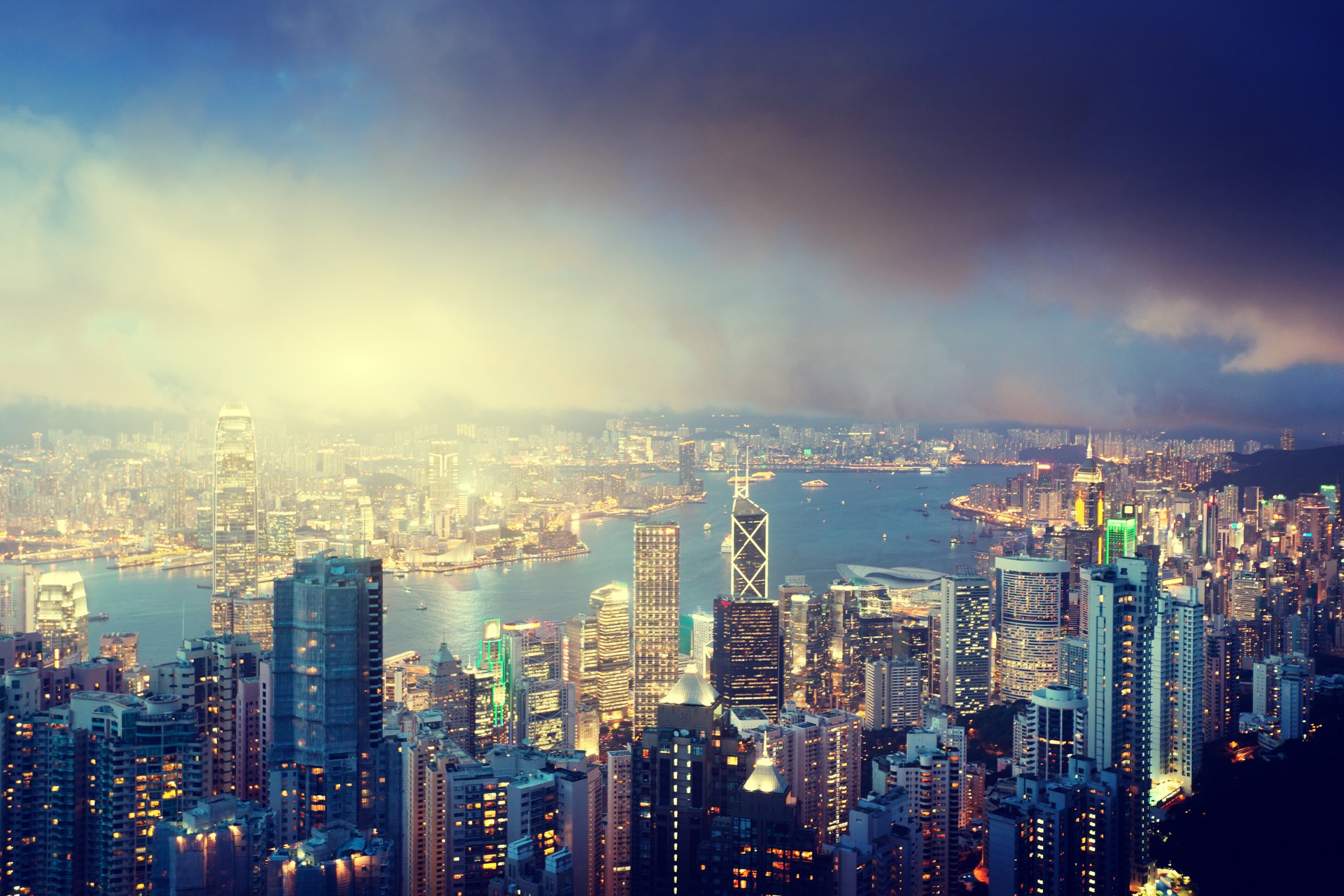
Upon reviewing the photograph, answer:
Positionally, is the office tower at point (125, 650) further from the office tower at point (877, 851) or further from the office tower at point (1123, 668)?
the office tower at point (1123, 668)

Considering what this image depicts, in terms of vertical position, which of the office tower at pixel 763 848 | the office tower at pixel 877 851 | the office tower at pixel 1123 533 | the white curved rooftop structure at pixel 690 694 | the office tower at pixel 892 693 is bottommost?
the office tower at pixel 892 693

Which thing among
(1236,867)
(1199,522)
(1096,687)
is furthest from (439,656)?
(1199,522)

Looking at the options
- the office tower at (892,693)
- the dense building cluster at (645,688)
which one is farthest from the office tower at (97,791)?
the office tower at (892,693)

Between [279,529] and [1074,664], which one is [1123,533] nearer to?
[1074,664]

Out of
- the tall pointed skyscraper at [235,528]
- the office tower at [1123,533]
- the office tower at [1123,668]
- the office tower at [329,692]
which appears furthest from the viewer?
the office tower at [1123,533]

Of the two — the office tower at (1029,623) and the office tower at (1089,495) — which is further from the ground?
the office tower at (1089,495)

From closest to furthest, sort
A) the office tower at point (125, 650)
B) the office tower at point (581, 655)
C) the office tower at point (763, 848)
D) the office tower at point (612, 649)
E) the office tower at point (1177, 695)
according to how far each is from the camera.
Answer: the office tower at point (763, 848)
the office tower at point (1177, 695)
the office tower at point (125, 650)
the office tower at point (612, 649)
the office tower at point (581, 655)

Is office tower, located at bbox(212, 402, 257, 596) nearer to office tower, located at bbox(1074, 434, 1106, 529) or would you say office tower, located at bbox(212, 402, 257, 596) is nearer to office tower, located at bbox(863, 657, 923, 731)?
office tower, located at bbox(863, 657, 923, 731)

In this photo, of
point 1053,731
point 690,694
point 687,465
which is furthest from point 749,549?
point 690,694
